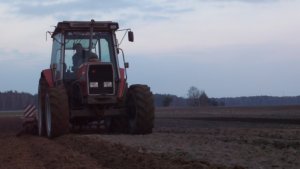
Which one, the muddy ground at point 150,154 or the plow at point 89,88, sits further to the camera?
the plow at point 89,88

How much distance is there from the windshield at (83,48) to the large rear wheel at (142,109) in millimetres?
1750

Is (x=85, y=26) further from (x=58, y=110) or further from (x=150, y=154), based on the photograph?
(x=150, y=154)

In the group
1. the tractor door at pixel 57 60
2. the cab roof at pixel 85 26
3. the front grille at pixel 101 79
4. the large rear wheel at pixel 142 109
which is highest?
the cab roof at pixel 85 26

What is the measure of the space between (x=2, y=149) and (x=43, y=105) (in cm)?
443

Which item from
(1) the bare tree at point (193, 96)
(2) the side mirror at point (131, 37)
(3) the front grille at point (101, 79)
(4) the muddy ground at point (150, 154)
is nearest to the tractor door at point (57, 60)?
(3) the front grille at point (101, 79)

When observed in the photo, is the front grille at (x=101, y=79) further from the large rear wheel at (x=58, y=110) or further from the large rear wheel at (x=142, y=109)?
the large rear wheel at (x=58, y=110)

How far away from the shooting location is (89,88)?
18.2 m

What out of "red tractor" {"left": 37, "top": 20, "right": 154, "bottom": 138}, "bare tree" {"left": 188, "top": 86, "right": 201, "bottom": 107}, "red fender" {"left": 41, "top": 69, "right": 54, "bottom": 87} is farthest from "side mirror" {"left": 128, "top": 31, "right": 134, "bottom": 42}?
"bare tree" {"left": 188, "top": 86, "right": 201, "bottom": 107}

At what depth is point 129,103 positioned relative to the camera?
18531mm

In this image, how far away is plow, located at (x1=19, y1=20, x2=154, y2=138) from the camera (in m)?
17.8

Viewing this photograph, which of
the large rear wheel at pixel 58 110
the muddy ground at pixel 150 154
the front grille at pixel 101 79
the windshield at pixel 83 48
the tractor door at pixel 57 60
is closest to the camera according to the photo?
the muddy ground at pixel 150 154

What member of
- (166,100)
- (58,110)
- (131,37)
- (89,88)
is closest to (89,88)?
(89,88)

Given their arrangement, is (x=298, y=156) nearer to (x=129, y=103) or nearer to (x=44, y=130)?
(x=129, y=103)

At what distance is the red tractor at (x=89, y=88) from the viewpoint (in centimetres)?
1780
